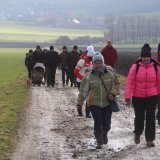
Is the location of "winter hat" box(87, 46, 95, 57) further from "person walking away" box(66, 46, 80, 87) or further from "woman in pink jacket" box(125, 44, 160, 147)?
"person walking away" box(66, 46, 80, 87)

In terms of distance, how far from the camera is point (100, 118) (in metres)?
10.3

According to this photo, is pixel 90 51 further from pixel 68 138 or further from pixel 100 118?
pixel 100 118

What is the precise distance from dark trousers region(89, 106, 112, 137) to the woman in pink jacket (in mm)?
500

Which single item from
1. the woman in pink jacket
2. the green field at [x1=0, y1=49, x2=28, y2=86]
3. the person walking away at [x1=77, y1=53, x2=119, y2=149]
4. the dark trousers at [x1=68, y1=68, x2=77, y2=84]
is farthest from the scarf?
the green field at [x1=0, y1=49, x2=28, y2=86]

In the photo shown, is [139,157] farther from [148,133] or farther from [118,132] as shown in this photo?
[118,132]

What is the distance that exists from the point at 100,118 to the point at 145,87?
103 centimetres

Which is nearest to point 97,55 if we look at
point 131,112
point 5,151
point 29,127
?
point 5,151

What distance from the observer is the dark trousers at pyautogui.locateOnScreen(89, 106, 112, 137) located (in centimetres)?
1031

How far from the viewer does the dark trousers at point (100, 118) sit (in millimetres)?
10312

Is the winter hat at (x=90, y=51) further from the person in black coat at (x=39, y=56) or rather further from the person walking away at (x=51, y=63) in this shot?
the person in black coat at (x=39, y=56)

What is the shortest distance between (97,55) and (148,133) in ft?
5.65

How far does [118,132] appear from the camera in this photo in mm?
12031

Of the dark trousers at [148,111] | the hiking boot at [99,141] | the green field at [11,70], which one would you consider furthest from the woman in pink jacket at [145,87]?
the green field at [11,70]

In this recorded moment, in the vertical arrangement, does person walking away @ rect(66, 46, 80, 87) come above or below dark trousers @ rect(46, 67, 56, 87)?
above
